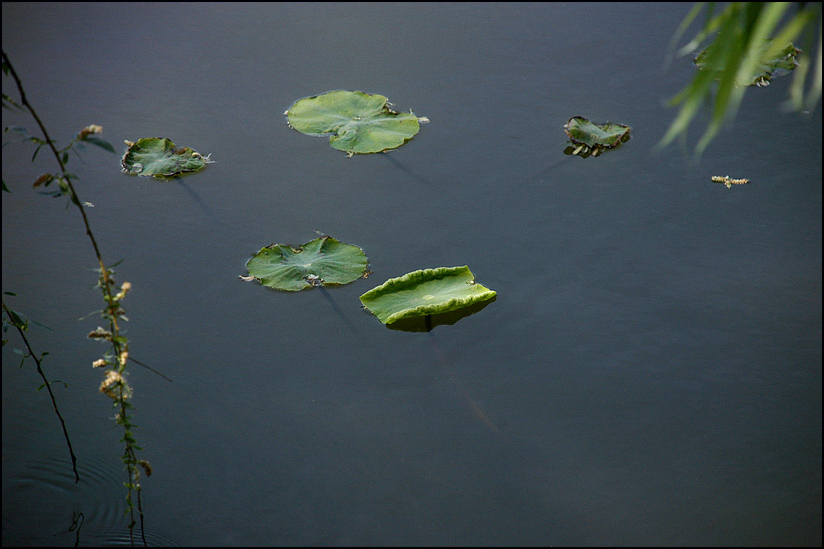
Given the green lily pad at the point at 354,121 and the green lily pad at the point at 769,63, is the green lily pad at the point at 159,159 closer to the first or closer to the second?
the green lily pad at the point at 354,121

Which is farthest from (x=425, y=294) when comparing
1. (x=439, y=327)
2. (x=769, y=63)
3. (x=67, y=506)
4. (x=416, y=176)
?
(x=769, y=63)

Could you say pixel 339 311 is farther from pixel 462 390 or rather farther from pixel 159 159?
pixel 159 159

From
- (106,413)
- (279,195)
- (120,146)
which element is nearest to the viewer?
(106,413)

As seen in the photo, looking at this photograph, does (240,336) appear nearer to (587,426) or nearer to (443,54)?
(587,426)

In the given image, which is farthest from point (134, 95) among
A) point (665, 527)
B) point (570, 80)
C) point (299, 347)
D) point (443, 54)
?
point (665, 527)

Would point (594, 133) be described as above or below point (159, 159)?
above

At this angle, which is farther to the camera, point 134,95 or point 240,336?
point 134,95
